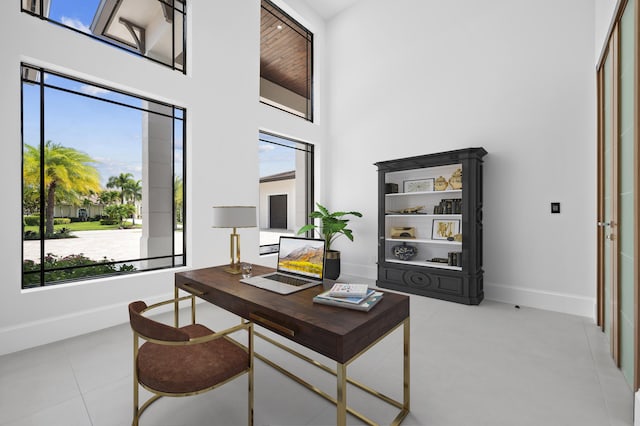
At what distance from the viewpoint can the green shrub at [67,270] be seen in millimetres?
2678

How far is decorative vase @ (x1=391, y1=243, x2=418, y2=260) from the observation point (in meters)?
4.29

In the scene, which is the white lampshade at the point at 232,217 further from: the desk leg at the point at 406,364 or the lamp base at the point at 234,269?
the desk leg at the point at 406,364

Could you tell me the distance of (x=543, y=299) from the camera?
346cm

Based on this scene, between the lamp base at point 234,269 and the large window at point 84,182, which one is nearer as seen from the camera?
the lamp base at point 234,269

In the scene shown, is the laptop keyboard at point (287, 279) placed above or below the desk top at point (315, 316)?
above

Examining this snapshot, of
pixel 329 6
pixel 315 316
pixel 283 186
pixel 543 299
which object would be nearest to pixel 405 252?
pixel 543 299

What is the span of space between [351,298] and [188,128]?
124 inches

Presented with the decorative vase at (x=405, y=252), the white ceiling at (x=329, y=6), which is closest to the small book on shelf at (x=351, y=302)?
the decorative vase at (x=405, y=252)

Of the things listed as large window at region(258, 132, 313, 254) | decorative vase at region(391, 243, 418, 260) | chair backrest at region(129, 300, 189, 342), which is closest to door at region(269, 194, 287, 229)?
large window at region(258, 132, 313, 254)

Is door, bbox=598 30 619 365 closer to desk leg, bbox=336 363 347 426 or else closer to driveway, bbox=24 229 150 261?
desk leg, bbox=336 363 347 426

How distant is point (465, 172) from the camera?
142 inches

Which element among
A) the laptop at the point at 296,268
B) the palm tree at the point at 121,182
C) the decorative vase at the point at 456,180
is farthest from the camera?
the decorative vase at the point at 456,180

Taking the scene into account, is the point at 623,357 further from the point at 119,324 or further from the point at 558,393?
the point at 119,324

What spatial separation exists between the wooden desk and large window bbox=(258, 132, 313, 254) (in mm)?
3099
